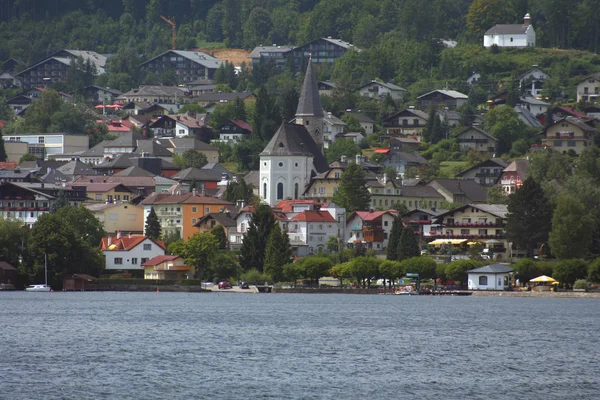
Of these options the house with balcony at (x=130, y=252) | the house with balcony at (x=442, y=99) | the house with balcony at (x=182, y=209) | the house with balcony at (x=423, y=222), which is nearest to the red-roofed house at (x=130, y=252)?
the house with balcony at (x=130, y=252)

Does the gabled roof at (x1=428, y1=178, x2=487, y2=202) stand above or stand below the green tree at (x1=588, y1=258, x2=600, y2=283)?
above

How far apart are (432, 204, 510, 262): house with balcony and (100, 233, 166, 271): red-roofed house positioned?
19913 mm

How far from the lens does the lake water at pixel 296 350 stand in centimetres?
4628

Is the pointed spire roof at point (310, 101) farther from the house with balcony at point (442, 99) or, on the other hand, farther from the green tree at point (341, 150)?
the house with balcony at point (442, 99)

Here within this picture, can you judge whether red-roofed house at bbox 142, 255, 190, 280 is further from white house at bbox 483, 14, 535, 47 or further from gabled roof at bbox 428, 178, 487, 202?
white house at bbox 483, 14, 535, 47

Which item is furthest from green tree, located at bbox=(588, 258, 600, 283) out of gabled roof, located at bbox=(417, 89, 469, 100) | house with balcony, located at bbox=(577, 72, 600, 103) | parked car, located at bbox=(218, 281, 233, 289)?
gabled roof, located at bbox=(417, 89, 469, 100)

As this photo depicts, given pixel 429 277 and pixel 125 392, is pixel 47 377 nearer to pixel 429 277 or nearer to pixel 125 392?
pixel 125 392

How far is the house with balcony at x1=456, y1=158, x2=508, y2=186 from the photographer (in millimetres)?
132750

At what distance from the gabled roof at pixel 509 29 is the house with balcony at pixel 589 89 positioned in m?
15.7

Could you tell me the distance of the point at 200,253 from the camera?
102 metres

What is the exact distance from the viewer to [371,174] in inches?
5098

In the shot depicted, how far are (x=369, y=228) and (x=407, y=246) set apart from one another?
1237 centimetres

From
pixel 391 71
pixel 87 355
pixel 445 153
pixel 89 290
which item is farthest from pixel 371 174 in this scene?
pixel 87 355

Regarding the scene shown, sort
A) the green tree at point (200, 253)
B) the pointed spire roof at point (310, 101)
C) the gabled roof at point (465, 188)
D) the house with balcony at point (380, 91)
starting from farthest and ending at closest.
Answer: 1. the house with balcony at point (380, 91)
2. the pointed spire roof at point (310, 101)
3. the gabled roof at point (465, 188)
4. the green tree at point (200, 253)
